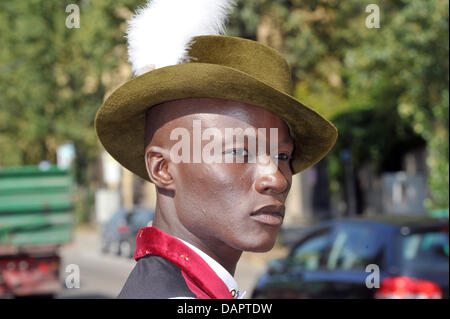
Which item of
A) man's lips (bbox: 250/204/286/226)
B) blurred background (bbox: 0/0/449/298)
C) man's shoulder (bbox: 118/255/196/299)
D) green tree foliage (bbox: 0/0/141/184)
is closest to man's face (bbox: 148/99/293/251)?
man's lips (bbox: 250/204/286/226)

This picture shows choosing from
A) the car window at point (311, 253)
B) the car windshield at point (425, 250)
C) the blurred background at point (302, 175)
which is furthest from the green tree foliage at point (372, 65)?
the car window at point (311, 253)

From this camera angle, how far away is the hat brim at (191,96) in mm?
1757

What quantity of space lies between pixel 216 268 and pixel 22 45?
82.9ft

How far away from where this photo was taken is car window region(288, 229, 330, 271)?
21.0ft

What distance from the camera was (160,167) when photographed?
6.13ft

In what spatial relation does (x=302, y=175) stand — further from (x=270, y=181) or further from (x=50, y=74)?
(x=270, y=181)

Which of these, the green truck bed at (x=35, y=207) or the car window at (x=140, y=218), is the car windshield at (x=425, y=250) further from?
the car window at (x=140, y=218)

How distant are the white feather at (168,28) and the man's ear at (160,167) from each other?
243 millimetres

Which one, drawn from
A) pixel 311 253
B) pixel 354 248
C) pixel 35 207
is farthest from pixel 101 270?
pixel 354 248

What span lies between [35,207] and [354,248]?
21.1 feet

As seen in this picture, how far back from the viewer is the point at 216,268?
1.83 m

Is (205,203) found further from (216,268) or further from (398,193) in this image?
(398,193)

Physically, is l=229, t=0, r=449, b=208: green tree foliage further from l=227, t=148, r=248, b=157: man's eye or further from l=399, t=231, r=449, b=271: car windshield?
l=227, t=148, r=248, b=157: man's eye
